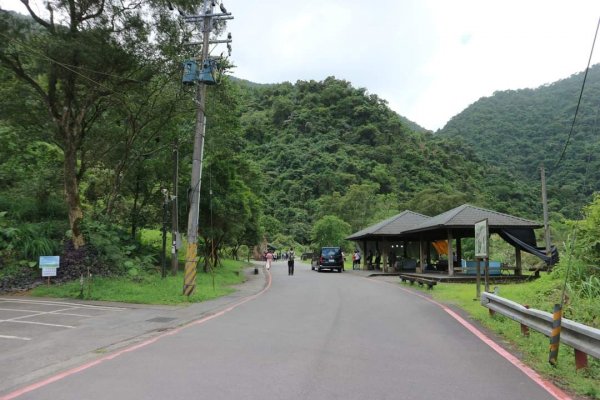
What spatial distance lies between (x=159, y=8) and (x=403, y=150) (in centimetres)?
7832

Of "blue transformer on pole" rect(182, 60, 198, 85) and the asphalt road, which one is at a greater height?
"blue transformer on pole" rect(182, 60, 198, 85)

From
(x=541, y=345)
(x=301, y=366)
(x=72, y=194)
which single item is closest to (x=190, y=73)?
(x=72, y=194)

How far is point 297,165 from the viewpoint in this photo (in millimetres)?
95875

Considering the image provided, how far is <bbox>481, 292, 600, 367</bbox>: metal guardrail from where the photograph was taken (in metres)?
6.19

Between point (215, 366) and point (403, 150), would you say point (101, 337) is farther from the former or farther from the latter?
point (403, 150)

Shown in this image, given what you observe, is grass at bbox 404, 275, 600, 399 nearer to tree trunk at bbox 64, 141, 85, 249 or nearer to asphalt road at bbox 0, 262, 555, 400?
asphalt road at bbox 0, 262, 555, 400

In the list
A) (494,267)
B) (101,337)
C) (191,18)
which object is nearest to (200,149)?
(191,18)

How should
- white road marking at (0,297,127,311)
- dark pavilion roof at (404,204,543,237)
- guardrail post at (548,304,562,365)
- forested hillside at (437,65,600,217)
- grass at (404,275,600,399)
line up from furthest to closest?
forested hillside at (437,65,600,217) → dark pavilion roof at (404,204,543,237) → white road marking at (0,297,127,311) → guardrail post at (548,304,562,365) → grass at (404,275,600,399)

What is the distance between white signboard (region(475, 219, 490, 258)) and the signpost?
14.0m

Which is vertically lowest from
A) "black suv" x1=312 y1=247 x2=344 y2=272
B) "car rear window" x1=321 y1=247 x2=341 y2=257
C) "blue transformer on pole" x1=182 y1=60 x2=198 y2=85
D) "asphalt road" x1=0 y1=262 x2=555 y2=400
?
"asphalt road" x1=0 y1=262 x2=555 y2=400

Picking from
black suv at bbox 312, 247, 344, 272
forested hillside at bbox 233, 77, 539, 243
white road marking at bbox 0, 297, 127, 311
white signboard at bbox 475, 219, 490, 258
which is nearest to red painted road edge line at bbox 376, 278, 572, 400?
white signboard at bbox 475, 219, 490, 258

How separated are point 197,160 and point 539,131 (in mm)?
69059

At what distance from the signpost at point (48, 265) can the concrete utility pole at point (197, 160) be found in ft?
15.2

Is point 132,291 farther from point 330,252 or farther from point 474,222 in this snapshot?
point 330,252
